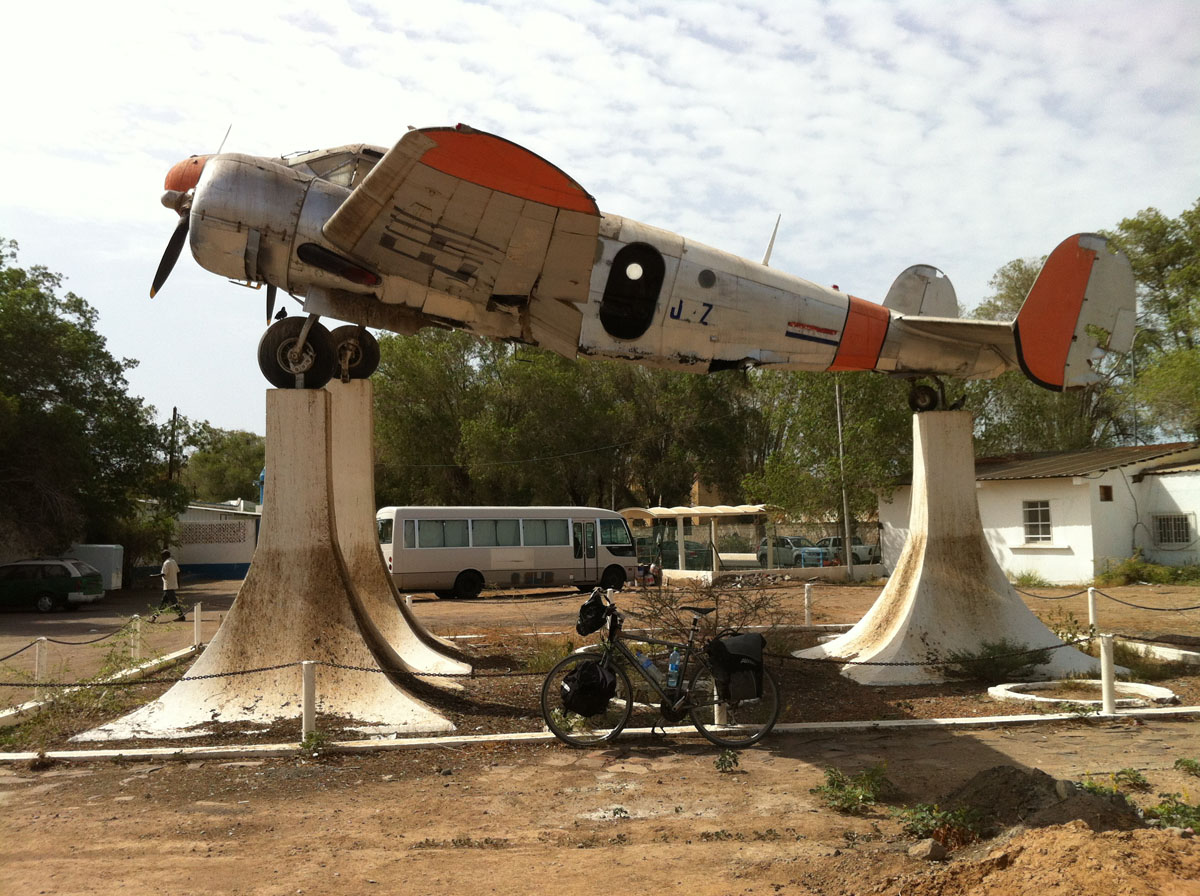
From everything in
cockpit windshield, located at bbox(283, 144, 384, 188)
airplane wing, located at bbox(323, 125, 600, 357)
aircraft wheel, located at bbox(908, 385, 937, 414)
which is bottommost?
aircraft wheel, located at bbox(908, 385, 937, 414)

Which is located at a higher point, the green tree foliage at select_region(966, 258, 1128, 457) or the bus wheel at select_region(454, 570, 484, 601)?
the green tree foliage at select_region(966, 258, 1128, 457)

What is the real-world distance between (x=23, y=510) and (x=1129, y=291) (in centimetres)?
2851

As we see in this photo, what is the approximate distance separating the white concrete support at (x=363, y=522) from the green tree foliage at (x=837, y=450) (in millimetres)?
20531

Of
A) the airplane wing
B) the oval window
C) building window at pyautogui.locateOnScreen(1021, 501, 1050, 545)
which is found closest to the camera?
the airplane wing

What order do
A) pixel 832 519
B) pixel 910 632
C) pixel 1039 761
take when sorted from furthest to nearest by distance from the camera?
pixel 832 519
pixel 910 632
pixel 1039 761

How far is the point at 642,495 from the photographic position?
4644cm

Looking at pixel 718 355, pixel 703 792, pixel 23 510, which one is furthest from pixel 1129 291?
pixel 23 510

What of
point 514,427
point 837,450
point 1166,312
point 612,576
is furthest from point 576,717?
point 1166,312

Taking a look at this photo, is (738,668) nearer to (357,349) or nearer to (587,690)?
(587,690)

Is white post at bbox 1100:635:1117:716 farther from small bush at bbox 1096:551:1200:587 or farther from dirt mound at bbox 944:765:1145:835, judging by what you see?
small bush at bbox 1096:551:1200:587

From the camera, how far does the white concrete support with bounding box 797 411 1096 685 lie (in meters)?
10.5

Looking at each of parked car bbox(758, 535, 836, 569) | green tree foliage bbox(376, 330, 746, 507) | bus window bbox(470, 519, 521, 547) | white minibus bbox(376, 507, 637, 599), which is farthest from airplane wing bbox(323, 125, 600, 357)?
green tree foliage bbox(376, 330, 746, 507)

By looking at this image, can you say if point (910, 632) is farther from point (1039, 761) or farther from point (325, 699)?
point (325, 699)

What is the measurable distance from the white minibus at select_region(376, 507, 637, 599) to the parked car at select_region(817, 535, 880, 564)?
9081 mm
